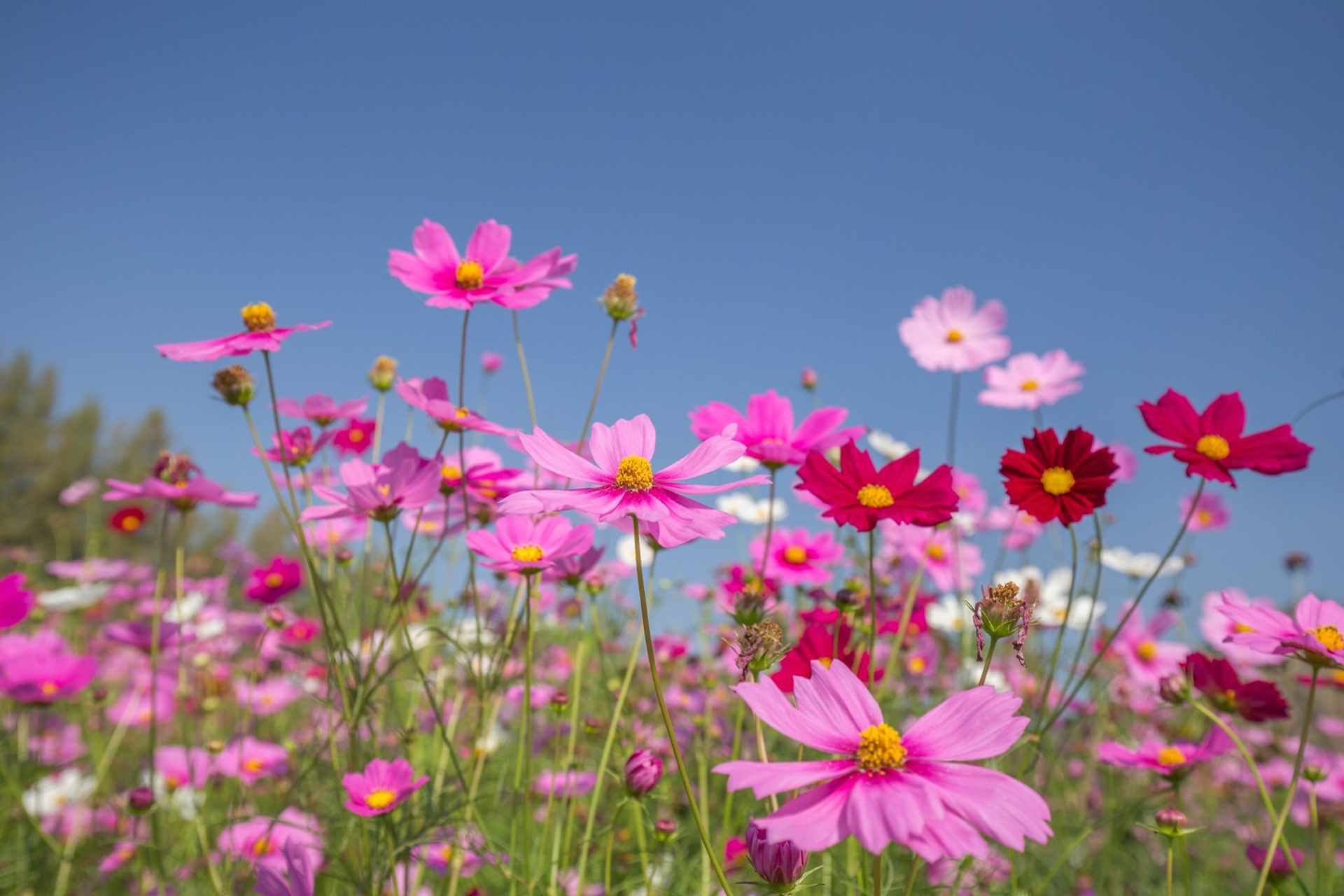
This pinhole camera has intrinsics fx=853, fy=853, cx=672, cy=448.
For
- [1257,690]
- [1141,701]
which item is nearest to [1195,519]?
[1141,701]

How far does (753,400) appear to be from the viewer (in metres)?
1.15

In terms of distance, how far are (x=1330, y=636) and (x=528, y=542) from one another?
2.77 feet

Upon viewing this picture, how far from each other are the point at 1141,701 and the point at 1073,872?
1139 millimetres

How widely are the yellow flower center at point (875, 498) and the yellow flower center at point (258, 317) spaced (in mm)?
729

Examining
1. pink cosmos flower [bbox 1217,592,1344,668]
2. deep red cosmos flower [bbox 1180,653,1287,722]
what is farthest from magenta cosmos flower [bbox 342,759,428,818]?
deep red cosmos flower [bbox 1180,653,1287,722]

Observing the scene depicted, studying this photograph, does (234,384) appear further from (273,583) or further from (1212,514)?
(1212,514)

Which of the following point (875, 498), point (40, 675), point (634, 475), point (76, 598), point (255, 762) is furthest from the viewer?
point (76, 598)

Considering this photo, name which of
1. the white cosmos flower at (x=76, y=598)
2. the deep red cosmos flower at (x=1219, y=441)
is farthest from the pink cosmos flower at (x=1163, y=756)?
the white cosmos flower at (x=76, y=598)

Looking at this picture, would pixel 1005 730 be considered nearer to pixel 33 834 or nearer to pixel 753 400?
pixel 753 400

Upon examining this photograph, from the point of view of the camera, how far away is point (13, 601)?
0.98 metres

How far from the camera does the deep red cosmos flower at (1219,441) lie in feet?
→ 3.11

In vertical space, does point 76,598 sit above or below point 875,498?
below

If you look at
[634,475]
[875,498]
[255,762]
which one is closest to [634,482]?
[634,475]

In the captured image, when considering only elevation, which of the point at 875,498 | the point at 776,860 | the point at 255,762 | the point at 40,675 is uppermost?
the point at 875,498
